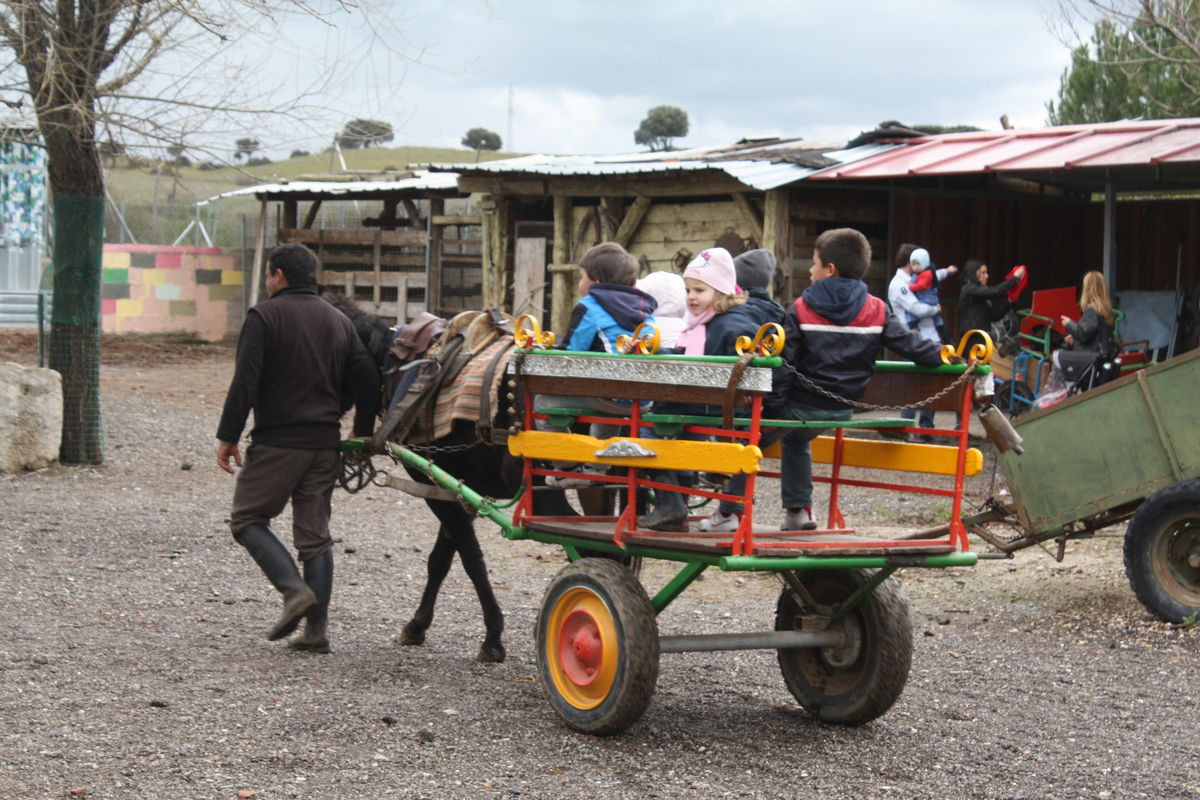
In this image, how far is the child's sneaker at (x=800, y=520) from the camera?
17.6 feet

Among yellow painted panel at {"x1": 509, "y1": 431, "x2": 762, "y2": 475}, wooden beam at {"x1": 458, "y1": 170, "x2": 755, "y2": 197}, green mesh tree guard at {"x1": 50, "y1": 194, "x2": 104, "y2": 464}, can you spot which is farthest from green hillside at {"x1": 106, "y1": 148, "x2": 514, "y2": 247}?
yellow painted panel at {"x1": 509, "y1": 431, "x2": 762, "y2": 475}

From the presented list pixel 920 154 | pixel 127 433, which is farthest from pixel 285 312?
pixel 920 154

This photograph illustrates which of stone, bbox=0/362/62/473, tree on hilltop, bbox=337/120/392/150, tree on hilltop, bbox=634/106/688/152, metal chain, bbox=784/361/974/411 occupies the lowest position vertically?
stone, bbox=0/362/62/473

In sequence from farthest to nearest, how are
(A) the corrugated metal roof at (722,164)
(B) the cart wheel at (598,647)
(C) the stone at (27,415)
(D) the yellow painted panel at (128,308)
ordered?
1. (D) the yellow painted panel at (128,308)
2. (A) the corrugated metal roof at (722,164)
3. (C) the stone at (27,415)
4. (B) the cart wheel at (598,647)

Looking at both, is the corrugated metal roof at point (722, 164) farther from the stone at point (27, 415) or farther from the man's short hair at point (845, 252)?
the man's short hair at point (845, 252)

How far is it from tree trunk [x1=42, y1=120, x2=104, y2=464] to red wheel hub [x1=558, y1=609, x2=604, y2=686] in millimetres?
7771

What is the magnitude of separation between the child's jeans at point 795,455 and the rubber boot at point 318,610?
1929 mm

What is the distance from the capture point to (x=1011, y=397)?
14539mm

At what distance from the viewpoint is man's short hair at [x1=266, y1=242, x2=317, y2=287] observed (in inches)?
250

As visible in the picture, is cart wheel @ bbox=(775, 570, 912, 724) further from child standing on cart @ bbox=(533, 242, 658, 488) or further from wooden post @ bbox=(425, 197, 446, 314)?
wooden post @ bbox=(425, 197, 446, 314)

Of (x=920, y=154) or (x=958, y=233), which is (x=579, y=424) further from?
(x=958, y=233)

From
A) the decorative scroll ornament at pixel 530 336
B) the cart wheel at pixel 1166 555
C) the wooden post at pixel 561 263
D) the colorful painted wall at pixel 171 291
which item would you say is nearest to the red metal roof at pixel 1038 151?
the wooden post at pixel 561 263

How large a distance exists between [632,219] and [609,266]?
443 inches

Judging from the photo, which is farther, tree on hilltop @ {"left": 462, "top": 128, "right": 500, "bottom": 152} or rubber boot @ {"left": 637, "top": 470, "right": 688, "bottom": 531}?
tree on hilltop @ {"left": 462, "top": 128, "right": 500, "bottom": 152}
